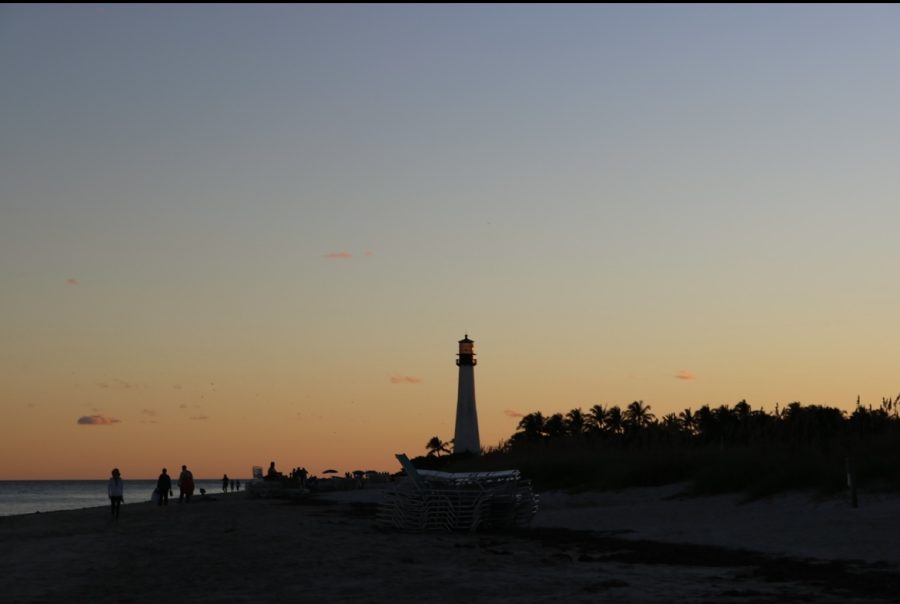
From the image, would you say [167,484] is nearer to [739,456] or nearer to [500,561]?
[739,456]

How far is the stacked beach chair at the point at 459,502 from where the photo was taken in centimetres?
2392

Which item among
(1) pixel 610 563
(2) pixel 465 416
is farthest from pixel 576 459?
(2) pixel 465 416

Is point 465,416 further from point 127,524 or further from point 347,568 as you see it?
point 347,568

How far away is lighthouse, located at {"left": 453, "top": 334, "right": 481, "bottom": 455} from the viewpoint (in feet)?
244

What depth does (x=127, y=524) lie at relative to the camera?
29.5 m

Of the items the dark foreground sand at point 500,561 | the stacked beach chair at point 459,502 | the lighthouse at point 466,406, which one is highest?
the lighthouse at point 466,406

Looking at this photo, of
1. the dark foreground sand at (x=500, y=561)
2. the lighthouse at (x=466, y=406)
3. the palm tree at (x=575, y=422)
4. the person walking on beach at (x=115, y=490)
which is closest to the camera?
the dark foreground sand at (x=500, y=561)

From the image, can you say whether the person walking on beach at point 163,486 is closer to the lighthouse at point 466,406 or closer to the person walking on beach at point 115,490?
the person walking on beach at point 115,490

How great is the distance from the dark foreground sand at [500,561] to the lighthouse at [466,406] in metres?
47.2

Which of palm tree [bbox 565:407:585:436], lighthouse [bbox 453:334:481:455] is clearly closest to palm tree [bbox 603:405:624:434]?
palm tree [bbox 565:407:585:436]

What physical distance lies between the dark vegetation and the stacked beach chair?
571 centimetres

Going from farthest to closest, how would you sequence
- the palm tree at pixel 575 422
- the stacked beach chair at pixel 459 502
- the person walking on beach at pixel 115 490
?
the palm tree at pixel 575 422 → the person walking on beach at pixel 115 490 → the stacked beach chair at pixel 459 502

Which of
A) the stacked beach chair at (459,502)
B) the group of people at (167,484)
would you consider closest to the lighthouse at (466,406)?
the group of people at (167,484)

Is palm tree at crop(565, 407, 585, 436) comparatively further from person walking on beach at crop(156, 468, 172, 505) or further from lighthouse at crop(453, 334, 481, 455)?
person walking on beach at crop(156, 468, 172, 505)
